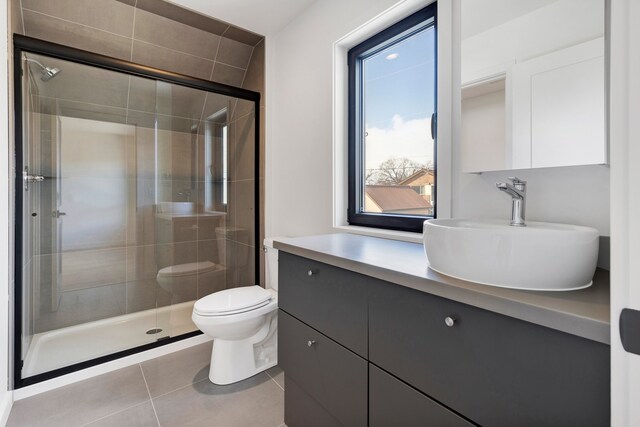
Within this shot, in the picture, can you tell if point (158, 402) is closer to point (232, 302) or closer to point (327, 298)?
point (232, 302)

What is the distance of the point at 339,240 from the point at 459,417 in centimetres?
85

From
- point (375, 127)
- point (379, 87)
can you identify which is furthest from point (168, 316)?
point (379, 87)

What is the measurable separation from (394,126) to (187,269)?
1976 millimetres

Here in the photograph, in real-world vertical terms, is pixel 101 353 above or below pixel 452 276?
below

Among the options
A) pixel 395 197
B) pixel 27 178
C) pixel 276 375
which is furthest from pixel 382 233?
pixel 27 178

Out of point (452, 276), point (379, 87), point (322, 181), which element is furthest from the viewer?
point (322, 181)

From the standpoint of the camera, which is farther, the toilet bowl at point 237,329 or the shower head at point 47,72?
the shower head at point 47,72

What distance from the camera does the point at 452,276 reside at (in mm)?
807

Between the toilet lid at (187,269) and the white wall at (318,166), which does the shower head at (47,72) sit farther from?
the toilet lid at (187,269)

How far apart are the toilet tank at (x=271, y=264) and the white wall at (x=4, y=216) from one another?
136cm

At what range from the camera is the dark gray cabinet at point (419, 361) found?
0.60 meters

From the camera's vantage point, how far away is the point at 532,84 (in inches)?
40.1

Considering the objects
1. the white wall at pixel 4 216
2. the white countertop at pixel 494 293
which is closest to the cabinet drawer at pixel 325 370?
the white countertop at pixel 494 293
